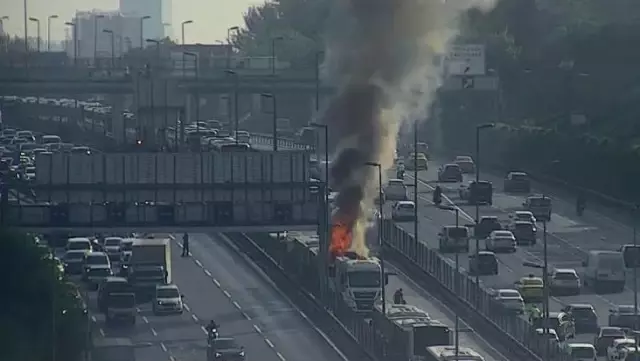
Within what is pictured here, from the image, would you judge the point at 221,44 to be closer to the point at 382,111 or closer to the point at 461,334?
the point at 382,111

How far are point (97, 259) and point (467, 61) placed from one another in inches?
1376

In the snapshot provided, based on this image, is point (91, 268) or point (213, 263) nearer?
point (91, 268)

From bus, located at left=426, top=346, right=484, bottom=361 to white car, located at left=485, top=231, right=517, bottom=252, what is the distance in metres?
22.1

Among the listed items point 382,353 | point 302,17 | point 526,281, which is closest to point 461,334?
point 382,353

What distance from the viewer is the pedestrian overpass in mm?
57188

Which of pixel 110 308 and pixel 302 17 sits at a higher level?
pixel 302 17

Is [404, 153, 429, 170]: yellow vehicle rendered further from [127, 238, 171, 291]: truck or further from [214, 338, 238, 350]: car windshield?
[214, 338, 238, 350]: car windshield

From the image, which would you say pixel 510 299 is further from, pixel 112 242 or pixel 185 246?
pixel 112 242

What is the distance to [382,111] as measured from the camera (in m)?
60.8

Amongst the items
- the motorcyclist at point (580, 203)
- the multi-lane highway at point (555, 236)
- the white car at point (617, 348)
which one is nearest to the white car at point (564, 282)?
the multi-lane highway at point (555, 236)

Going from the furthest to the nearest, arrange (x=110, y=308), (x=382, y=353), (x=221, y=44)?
1. (x=221, y=44)
2. (x=110, y=308)
3. (x=382, y=353)

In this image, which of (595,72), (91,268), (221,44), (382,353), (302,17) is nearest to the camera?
(382,353)

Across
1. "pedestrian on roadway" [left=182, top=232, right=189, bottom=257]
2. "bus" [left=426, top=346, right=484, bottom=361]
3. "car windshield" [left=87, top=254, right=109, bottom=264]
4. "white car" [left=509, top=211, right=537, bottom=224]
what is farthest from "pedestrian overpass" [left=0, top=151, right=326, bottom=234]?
"bus" [left=426, top=346, right=484, bottom=361]

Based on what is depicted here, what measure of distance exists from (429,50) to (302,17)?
59968mm
